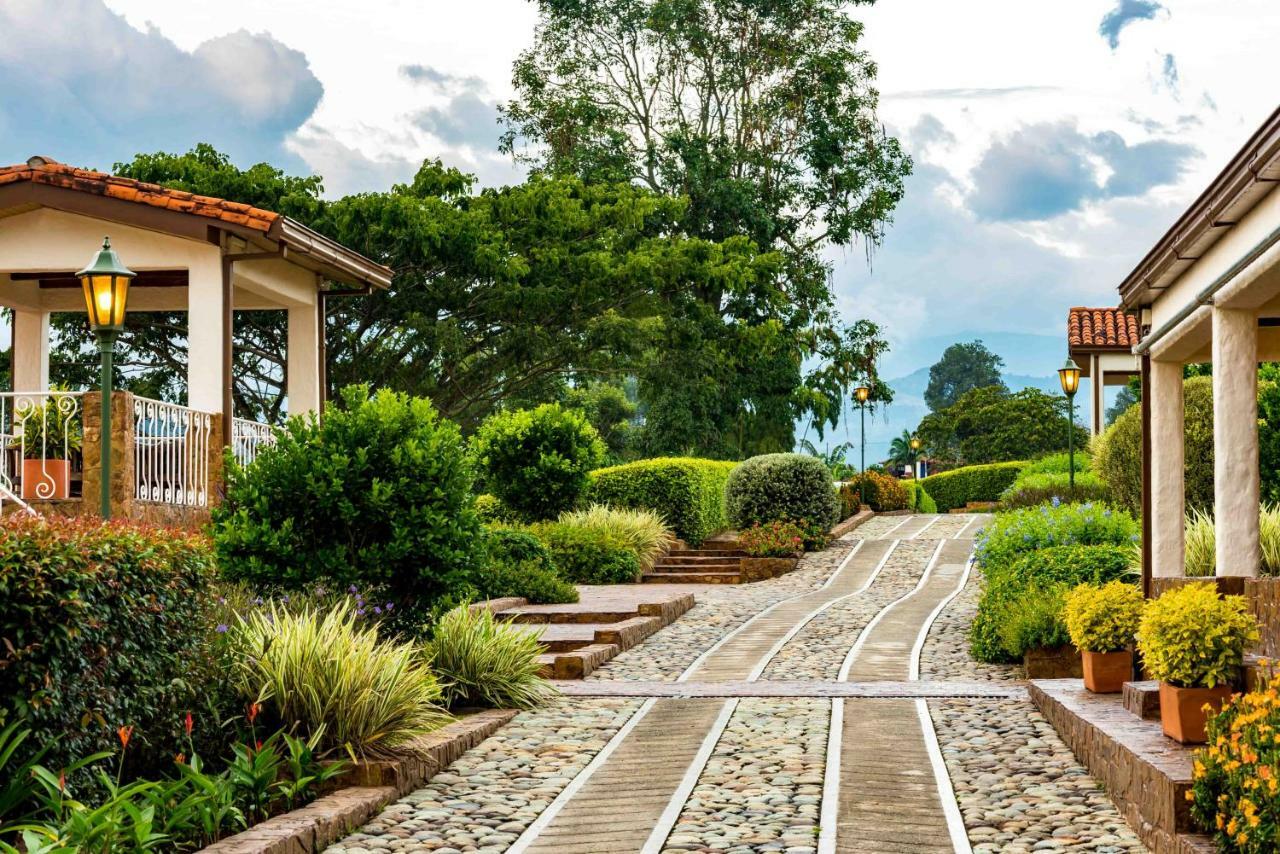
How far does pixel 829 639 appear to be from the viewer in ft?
43.8

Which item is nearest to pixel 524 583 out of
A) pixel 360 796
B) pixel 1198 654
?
pixel 360 796

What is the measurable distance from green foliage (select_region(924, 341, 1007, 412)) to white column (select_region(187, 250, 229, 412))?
79.3 metres

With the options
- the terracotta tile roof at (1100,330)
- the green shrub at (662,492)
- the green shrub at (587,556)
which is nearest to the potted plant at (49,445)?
the green shrub at (587,556)

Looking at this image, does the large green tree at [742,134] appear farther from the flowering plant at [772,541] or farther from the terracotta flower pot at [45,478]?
the terracotta flower pot at [45,478]

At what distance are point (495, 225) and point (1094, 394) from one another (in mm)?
12280

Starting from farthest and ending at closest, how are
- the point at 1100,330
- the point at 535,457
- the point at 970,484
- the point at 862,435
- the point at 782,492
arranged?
the point at 970,484, the point at 862,435, the point at 1100,330, the point at 782,492, the point at 535,457

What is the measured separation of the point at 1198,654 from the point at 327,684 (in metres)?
4.48

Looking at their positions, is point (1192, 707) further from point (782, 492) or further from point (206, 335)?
point (782, 492)

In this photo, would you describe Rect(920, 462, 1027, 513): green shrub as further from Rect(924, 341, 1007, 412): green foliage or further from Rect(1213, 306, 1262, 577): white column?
Rect(924, 341, 1007, 412): green foliage

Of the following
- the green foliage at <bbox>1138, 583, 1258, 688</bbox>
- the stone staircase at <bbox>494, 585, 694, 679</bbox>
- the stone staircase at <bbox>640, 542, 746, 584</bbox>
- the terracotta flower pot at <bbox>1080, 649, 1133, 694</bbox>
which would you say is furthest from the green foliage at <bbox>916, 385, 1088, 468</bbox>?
the green foliage at <bbox>1138, 583, 1258, 688</bbox>

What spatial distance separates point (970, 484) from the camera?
4275cm

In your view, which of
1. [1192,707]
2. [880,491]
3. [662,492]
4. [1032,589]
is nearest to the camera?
[1192,707]

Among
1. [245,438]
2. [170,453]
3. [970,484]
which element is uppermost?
[245,438]

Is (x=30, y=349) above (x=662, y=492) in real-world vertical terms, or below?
above
